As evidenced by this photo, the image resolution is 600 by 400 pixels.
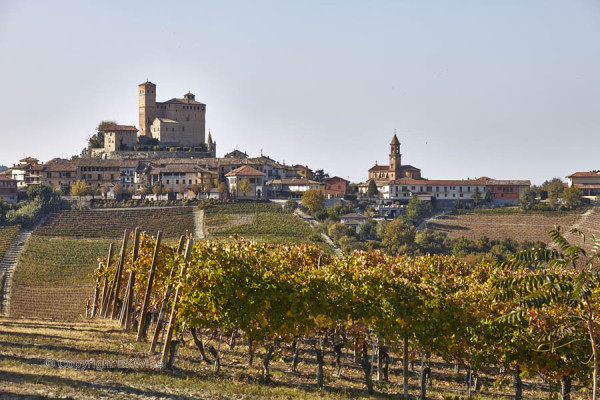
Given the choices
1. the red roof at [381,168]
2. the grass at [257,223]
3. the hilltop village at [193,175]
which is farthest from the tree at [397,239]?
the red roof at [381,168]

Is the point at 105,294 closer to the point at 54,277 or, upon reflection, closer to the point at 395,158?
the point at 54,277

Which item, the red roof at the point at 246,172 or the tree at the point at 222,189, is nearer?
the tree at the point at 222,189

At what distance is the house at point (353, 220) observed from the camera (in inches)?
3349

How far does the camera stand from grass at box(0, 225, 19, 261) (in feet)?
202

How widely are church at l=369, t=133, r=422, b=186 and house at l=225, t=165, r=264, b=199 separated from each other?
28.4m

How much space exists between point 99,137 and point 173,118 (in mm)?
12914

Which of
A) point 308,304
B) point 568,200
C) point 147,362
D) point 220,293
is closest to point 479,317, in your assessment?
point 308,304

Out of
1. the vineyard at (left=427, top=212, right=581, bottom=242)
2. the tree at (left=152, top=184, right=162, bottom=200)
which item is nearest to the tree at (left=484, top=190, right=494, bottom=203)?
the vineyard at (left=427, top=212, right=581, bottom=242)

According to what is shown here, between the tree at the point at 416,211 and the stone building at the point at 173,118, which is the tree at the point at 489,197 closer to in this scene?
the tree at the point at 416,211

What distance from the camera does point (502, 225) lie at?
9056 cm

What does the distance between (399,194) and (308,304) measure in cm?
9050

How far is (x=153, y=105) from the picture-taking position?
11988 centimetres

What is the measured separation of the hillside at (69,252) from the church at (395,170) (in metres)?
44.4

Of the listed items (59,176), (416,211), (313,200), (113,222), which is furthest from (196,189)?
(416,211)
